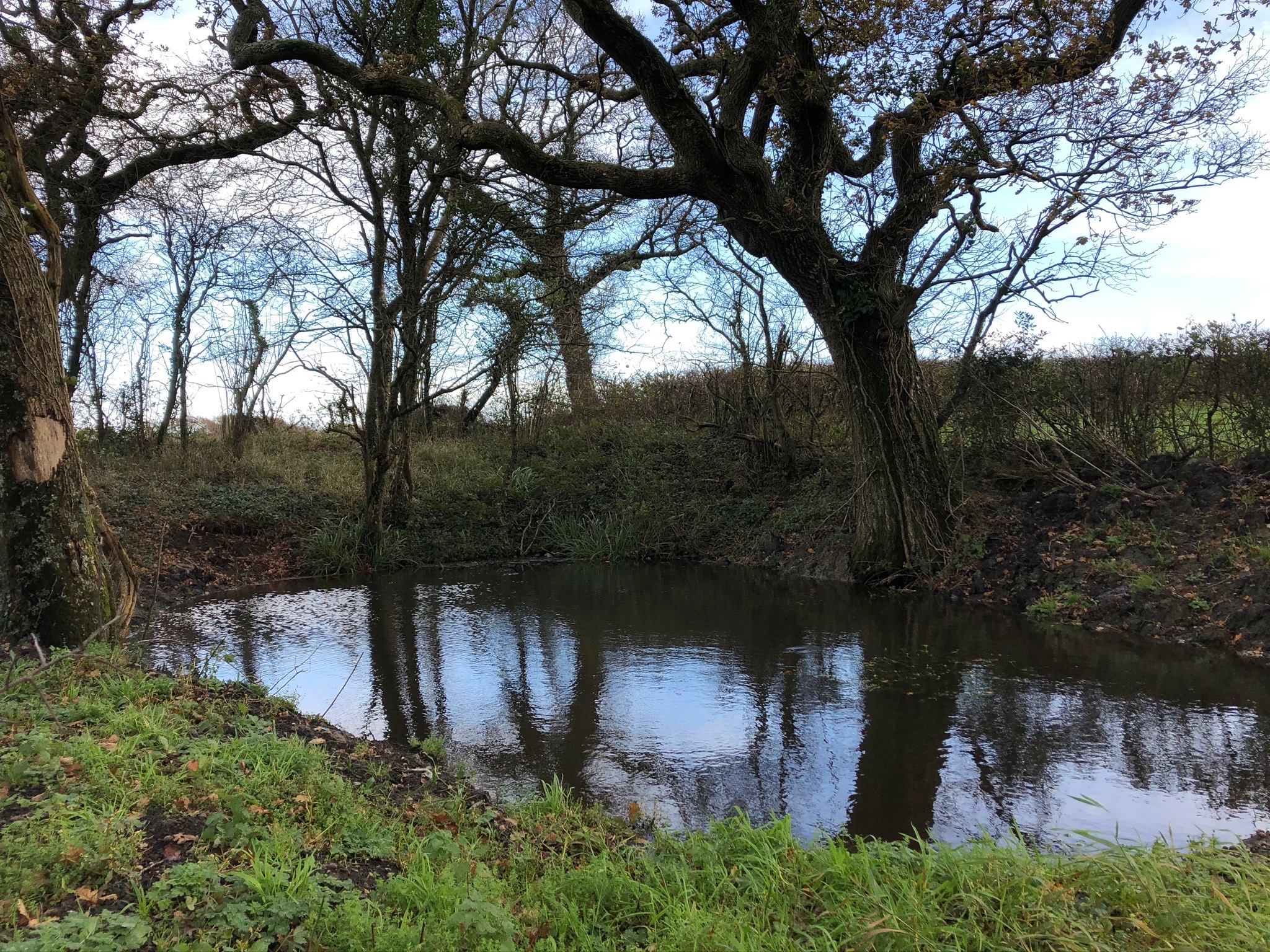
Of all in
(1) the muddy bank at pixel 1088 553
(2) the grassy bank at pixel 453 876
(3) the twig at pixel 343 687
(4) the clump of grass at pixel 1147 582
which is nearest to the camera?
(2) the grassy bank at pixel 453 876

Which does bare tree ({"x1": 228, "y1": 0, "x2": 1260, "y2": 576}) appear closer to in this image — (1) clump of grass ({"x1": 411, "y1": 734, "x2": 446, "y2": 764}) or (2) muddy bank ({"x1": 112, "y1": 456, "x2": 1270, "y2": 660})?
(2) muddy bank ({"x1": 112, "y1": 456, "x2": 1270, "y2": 660})

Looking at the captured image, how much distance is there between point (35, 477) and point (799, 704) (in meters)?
6.00

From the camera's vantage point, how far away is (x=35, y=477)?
5695 mm

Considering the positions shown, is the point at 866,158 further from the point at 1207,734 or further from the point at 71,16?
the point at 71,16

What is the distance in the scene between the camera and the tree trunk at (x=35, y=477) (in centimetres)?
560

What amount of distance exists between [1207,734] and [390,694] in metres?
6.10

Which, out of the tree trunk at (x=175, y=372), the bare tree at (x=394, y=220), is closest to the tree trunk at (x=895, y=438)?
the bare tree at (x=394, y=220)

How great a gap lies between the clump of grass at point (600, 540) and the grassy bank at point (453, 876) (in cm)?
983

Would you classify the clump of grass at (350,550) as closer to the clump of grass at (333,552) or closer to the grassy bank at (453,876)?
the clump of grass at (333,552)

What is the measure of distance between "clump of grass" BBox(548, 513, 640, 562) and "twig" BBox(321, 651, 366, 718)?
6546 millimetres

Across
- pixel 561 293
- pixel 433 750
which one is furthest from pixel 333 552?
pixel 433 750

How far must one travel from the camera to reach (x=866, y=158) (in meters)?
10.9

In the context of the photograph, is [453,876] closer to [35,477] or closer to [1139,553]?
[35,477]

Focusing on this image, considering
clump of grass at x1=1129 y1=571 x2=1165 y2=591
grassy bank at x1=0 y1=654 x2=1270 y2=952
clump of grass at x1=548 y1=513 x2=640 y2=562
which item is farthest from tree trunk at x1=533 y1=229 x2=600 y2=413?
grassy bank at x1=0 y1=654 x2=1270 y2=952
